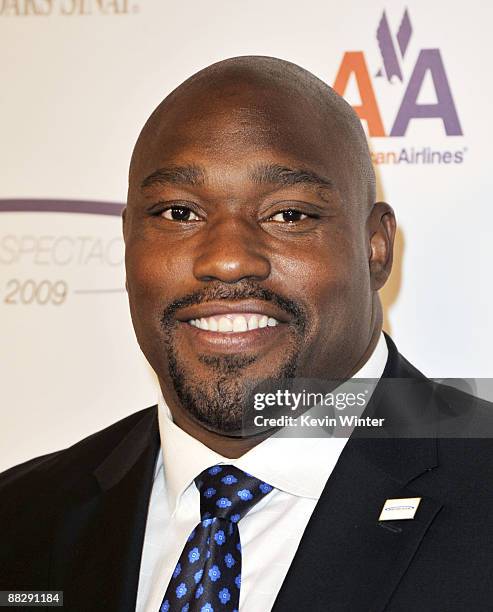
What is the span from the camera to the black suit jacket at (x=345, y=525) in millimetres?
1595

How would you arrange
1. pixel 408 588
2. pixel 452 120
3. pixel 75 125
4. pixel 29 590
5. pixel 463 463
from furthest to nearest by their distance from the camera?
pixel 75 125 < pixel 452 120 < pixel 29 590 < pixel 463 463 < pixel 408 588

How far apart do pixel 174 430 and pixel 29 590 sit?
1.28 ft

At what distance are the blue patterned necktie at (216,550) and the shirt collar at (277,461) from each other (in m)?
0.03

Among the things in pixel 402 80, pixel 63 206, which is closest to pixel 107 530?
pixel 63 206

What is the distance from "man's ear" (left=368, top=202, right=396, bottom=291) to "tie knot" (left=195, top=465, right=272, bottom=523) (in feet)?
1.46

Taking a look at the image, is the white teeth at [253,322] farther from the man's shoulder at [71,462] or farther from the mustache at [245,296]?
the man's shoulder at [71,462]

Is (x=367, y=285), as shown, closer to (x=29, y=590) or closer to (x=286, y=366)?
(x=286, y=366)

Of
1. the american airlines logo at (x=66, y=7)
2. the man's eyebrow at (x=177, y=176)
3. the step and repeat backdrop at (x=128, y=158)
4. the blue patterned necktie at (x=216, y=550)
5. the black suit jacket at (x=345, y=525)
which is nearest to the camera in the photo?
the black suit jacket at (x=345, y=525)

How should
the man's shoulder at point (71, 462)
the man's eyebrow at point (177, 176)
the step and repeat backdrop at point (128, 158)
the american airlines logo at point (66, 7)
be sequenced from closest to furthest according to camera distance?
the man's eyebrow at point (177, 176) < the man's shoulder at point (71, 462) < the step and repeat backdrop at point (128, 158) < the american airlines logo at point (66, 7)

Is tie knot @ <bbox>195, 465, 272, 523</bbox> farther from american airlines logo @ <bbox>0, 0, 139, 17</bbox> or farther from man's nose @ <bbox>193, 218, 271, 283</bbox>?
american airlines logo @ <bbox>0, 0, 139, 17</bbox>

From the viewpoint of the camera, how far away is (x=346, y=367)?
6.31ft

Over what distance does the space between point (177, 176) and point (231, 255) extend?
0.67ft

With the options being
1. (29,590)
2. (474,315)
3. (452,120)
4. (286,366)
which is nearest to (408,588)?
(286,366)

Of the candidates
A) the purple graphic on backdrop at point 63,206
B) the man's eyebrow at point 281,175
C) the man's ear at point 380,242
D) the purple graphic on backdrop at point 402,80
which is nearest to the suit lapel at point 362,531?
the man's ear at point 380,242
